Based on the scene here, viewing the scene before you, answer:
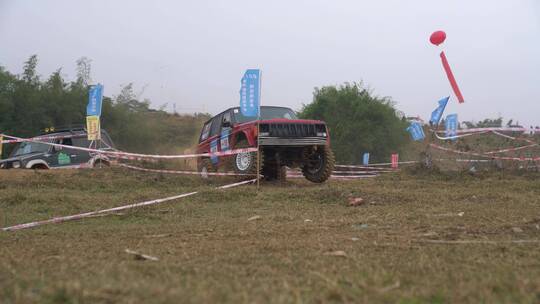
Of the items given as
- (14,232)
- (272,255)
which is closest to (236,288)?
(272,255)

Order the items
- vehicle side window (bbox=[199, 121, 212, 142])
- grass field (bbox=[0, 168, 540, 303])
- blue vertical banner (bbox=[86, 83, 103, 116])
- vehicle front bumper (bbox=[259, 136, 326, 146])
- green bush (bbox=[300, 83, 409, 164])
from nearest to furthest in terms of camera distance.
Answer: grass field (bbox=[0, 168, 540, 303]) < vehicle front bumper (bbox=[259, 136, 326, 146]) < vehicle side window (bbox=[199, 121, 212, 142]) < blue vertical banner (bbox=[86, 83, 103, 116]) < green bush (bbox=[300, 83, 409, 164])

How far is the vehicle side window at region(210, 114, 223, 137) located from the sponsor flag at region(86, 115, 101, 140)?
13.1 ft

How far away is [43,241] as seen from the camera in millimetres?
4434

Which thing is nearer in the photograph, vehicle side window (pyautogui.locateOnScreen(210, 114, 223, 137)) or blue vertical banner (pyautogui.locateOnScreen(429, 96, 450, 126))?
vehicle side window (pyautogui.locateOnScreen(210, 114, 223, 137))

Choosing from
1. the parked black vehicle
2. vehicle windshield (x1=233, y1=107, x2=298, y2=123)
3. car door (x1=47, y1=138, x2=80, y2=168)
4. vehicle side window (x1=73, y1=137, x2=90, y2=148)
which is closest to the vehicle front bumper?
vehicle windshield (x1=233, y1=107, x2=298, y2=123)

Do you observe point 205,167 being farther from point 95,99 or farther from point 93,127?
point 95,99

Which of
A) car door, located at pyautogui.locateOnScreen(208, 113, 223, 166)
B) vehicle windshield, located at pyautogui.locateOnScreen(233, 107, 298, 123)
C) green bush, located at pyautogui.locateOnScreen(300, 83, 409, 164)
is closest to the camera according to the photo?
vehicle windshield, located at pyautogui.locateOnScreen(233, 107, 298, 123)

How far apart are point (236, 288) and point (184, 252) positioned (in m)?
1.28

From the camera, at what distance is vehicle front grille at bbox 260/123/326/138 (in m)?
10.1

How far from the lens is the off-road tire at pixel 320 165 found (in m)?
10.9

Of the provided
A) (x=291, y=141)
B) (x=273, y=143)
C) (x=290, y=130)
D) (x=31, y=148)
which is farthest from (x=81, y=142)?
(x=291, y=141)

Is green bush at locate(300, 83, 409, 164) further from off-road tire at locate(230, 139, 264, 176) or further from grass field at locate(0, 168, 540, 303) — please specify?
grass field at locate(0, 168, 540, 303)

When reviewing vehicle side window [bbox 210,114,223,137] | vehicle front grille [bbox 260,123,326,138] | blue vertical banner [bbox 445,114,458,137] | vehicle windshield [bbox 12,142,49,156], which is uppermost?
blue vertical banner [bbox 445,114,458,137]

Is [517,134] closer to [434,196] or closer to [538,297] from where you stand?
[434,196]
